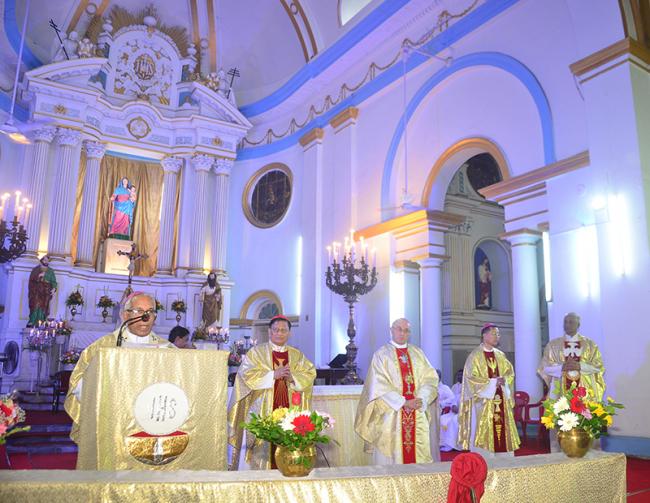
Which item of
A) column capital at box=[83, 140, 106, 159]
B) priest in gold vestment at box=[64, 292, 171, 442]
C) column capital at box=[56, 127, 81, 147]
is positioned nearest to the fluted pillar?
→ column capital at box=[83, 140, 106, 159]

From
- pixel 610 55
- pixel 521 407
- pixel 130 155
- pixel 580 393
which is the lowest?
pixel 521 407

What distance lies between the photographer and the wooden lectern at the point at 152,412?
3.08m

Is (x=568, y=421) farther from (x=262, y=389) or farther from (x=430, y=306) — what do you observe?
(x=430, y=306)

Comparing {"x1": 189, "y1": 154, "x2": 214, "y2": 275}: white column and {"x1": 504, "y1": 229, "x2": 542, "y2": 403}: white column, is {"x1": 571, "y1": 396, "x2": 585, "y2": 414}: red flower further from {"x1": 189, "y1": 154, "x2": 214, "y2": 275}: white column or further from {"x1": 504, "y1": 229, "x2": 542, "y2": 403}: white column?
{"x1": 189, "y1": 154, "x2": 214, "y2": 275}: white column

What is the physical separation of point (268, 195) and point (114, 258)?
15.0ft

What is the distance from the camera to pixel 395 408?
527 centimetres

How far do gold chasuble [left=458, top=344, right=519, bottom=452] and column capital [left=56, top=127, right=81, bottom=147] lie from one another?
474 inches

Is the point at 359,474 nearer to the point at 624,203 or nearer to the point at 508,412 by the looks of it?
the point at 508,412

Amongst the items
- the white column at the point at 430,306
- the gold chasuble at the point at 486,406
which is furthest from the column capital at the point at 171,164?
the gold chasuble at the point at 486,406

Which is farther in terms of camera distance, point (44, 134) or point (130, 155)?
point (130, 155)

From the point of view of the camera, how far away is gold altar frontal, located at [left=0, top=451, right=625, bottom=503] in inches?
96.0

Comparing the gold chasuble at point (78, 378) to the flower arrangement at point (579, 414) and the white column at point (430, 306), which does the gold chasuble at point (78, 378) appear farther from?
the white column at point (430, 306)

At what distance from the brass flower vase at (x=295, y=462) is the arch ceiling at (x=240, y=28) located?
12875 mm

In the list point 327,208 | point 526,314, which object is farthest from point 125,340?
point 327,208
